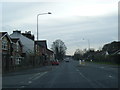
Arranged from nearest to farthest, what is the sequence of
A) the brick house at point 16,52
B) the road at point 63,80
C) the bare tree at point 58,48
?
the road at point 63,80 < the brick house at point 16,52 < the bare tree at point 58,48

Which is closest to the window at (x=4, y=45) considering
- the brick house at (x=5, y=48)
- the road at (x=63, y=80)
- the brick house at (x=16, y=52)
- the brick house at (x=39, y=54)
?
the brick house at (x=5, y=48)

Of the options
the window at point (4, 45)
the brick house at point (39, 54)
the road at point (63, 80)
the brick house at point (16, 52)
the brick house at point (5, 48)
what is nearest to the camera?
the road at point (63, 80)

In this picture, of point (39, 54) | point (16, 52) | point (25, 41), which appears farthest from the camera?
Result: point (39, 54)

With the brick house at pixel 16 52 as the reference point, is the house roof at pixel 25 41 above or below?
above

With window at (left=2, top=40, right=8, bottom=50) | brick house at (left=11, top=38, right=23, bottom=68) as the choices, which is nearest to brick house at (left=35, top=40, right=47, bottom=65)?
brick house at (left=11, top=38, right=23, bottom=68)

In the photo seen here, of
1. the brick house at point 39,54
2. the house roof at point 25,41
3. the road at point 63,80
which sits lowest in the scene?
the road at point 63,80

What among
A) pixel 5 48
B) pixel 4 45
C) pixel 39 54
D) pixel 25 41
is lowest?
pixel 39 54

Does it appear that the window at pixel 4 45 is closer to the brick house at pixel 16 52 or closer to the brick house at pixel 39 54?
the brick house at pixel 16 52

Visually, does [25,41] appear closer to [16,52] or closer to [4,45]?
[16,52]

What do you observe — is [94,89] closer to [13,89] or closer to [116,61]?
[13,89]

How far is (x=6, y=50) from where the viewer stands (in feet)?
174

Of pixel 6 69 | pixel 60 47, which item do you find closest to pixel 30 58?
pixel 6 69

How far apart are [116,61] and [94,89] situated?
56.0 meters

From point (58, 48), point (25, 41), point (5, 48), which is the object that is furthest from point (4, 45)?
point (58, 48)
